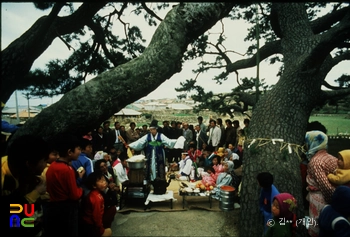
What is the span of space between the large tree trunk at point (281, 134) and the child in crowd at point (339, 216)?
4.58ft

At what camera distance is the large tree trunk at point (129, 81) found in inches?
98.0

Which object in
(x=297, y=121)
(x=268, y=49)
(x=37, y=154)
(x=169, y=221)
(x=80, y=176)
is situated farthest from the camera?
(x=268, y=49)

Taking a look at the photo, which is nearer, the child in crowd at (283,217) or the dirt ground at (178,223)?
the child in crowd at (283,217)

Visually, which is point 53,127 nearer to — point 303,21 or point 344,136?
point 303,21

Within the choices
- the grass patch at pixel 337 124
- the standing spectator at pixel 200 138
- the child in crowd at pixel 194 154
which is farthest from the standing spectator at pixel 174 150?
the grass patch at pixel 337 124

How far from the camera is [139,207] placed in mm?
5582

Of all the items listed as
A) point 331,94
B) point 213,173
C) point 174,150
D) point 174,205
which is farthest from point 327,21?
point 174,150

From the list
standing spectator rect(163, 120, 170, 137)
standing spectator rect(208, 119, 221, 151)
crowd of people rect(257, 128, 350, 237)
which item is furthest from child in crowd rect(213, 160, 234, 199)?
standing spectator rect(163, 120, 170, 137)

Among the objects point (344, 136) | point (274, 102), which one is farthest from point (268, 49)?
point (344, 136)

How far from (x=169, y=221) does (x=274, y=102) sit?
11.4 feet

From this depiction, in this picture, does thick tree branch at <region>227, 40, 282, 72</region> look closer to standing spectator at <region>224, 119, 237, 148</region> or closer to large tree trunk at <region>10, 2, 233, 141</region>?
standing spectator at <region>224, 119, 237, 148</region>

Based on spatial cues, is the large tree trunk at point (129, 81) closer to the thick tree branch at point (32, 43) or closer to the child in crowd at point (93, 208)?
the thick tree branch at point (32, 43)

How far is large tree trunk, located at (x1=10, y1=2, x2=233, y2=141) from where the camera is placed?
249 centimetres

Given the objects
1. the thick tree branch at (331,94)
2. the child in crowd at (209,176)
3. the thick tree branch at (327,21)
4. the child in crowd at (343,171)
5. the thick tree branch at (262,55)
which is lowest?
the child in crowd at (209,176)
